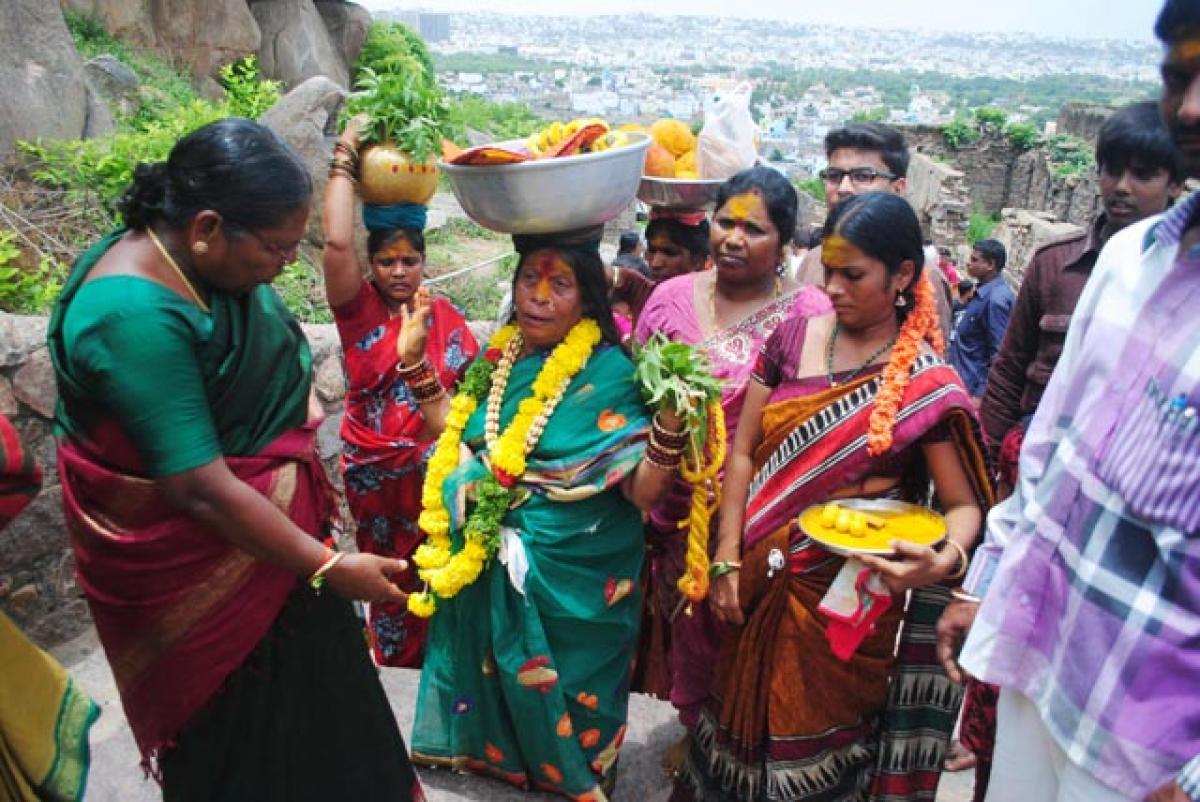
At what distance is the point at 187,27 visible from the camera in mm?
13445

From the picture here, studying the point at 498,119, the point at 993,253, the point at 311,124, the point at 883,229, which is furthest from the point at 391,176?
the point at 498,119

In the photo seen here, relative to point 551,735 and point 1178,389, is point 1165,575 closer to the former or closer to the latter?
point 1178,389

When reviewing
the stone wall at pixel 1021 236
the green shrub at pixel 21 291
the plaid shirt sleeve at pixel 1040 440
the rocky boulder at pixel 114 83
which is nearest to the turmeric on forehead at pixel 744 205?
the plaid shirt sleeve at pixel 1040 440

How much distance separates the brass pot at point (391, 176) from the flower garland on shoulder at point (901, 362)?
168 centimetres

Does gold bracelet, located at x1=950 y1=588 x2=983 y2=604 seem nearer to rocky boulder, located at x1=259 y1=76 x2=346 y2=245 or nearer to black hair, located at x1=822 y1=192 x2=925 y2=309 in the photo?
black hair, located at x1=822 y1=192 x2=925 y2=309

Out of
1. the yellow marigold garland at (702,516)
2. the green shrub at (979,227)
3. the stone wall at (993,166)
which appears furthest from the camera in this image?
the stone wall at (993,166)

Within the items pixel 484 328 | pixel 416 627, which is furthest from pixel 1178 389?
pixel 484 328

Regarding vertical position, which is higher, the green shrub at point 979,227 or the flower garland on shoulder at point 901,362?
the flower garland on shoulder at point 901,362

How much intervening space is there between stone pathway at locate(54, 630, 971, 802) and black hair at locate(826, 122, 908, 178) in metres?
2.54

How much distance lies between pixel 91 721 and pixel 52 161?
4881 mm

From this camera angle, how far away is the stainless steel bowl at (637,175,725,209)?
364 centimetres

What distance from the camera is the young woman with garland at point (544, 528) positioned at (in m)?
2.70

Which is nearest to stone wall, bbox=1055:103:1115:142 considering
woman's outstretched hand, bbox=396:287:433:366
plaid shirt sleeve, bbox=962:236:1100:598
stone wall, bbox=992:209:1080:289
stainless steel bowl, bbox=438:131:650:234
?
stone wall, bbox=992:209:1080:289

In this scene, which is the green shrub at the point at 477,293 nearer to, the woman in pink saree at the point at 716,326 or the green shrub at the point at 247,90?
the green shrub at the point at 247,90
